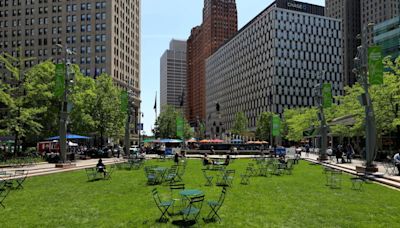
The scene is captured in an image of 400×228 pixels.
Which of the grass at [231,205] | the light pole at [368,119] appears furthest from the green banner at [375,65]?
the grass at [231,205]

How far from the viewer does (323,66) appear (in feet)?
422

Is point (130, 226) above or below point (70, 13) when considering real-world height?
below

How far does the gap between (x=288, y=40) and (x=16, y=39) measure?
274 ft

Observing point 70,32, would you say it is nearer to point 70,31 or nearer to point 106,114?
point 70,31

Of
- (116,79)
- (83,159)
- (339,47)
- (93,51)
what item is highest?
(339,47)

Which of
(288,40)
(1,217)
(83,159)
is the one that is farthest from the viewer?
(288,40)

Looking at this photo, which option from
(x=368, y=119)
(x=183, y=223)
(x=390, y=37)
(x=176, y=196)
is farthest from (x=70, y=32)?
(x=183, y=223)

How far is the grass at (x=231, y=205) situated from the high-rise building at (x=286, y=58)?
95.5 metres

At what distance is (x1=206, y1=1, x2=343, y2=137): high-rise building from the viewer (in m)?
120

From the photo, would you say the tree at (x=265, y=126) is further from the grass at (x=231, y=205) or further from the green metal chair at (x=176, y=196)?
the green metal chair at (x=176, y=196)

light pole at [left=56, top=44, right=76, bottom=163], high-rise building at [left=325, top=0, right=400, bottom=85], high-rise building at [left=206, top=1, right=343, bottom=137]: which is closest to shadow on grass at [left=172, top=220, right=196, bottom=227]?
light pole at [left=56, top=44, right=76, bottom=163]

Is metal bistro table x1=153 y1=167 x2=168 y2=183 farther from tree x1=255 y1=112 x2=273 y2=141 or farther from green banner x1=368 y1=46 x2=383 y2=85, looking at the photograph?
tree x1=255 y1=112 x2=273 y2=141

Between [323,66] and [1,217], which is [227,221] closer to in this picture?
[1,217]

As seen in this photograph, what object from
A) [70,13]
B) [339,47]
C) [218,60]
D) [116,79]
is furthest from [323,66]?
[70,13]
